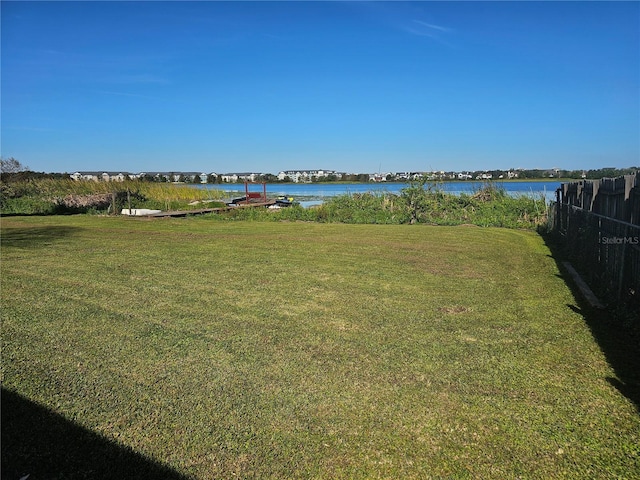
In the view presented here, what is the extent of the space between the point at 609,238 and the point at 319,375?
16.7ft

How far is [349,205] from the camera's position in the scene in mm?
22484

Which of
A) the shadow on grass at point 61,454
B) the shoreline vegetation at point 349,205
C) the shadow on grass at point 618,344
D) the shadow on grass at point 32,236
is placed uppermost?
the shoreline vegetation at point 349,205

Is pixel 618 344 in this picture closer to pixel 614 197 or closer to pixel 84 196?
pixel 614 197

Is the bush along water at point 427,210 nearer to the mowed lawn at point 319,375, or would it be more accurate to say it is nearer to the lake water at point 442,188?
the lake water at point 442,188

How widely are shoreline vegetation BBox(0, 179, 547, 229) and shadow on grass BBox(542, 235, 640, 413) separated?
1244 cm

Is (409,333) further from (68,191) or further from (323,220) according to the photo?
(68,191)

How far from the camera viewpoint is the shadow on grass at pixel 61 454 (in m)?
2.43

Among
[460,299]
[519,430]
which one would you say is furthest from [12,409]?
[460,299]

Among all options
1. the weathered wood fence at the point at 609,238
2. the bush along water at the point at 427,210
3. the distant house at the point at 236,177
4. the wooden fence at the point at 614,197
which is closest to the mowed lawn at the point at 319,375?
the weathered wood fence at the point at 609,238

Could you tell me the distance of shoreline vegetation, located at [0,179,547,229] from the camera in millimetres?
18638

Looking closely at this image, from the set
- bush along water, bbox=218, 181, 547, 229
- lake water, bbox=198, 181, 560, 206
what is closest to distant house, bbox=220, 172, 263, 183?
lake water, bbox=198, 181, 560, 206

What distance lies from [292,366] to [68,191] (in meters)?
30.5

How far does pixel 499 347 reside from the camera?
424 cm

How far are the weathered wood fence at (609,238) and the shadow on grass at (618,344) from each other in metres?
0.32
